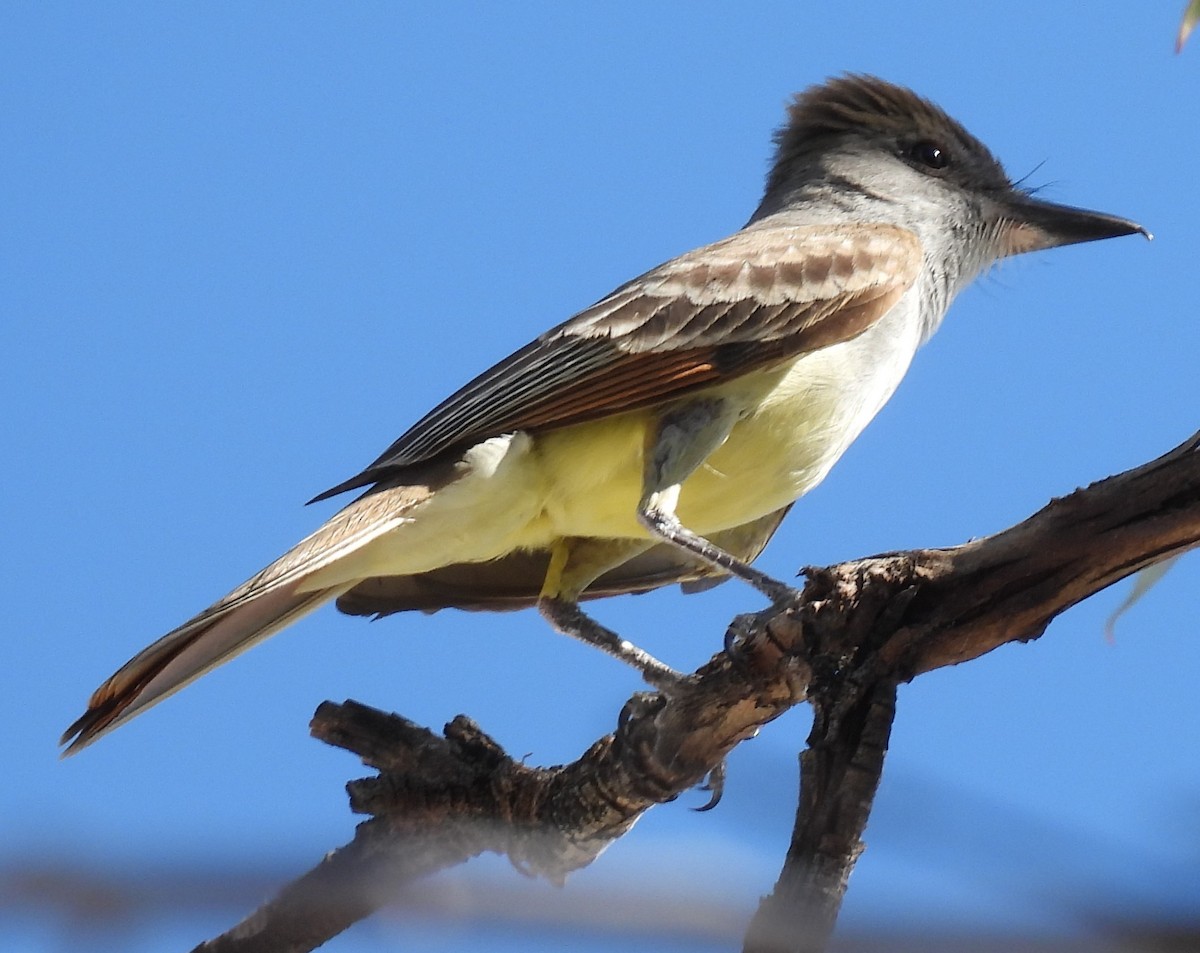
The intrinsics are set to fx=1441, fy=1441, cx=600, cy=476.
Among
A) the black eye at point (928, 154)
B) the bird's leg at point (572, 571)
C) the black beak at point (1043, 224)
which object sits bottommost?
the bird's leg at point (572, 571)

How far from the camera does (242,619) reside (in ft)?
16.8

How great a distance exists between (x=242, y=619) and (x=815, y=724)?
2325mm

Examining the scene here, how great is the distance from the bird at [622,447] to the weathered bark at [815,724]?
1.90 feet

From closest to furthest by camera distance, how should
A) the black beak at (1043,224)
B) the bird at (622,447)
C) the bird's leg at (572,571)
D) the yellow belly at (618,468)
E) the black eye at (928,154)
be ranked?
the bird at (622,447)
the yellow belly at (618,468)
the bird's leg at (572,571)
the black beak at (1043,224)
the black eye at (928,154)

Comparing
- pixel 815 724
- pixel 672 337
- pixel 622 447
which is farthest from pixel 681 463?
pixel 815 724

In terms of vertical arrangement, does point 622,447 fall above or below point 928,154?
below

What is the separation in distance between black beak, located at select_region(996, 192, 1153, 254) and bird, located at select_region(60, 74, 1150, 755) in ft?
3.41

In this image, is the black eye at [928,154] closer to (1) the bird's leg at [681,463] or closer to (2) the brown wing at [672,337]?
(2) the brown wing at [672,337]

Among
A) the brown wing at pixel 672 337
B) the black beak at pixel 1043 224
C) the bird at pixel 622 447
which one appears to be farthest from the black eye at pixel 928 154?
the brown wing at pixel 672 337

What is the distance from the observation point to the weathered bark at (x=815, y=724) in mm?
3414

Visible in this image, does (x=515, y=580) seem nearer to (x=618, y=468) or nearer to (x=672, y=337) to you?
(x=618, y=468)

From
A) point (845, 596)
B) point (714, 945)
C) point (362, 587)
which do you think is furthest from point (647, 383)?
point (714, 945)

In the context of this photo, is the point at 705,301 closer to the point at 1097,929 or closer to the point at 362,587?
the point at 362,587

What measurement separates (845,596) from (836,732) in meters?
0.38
